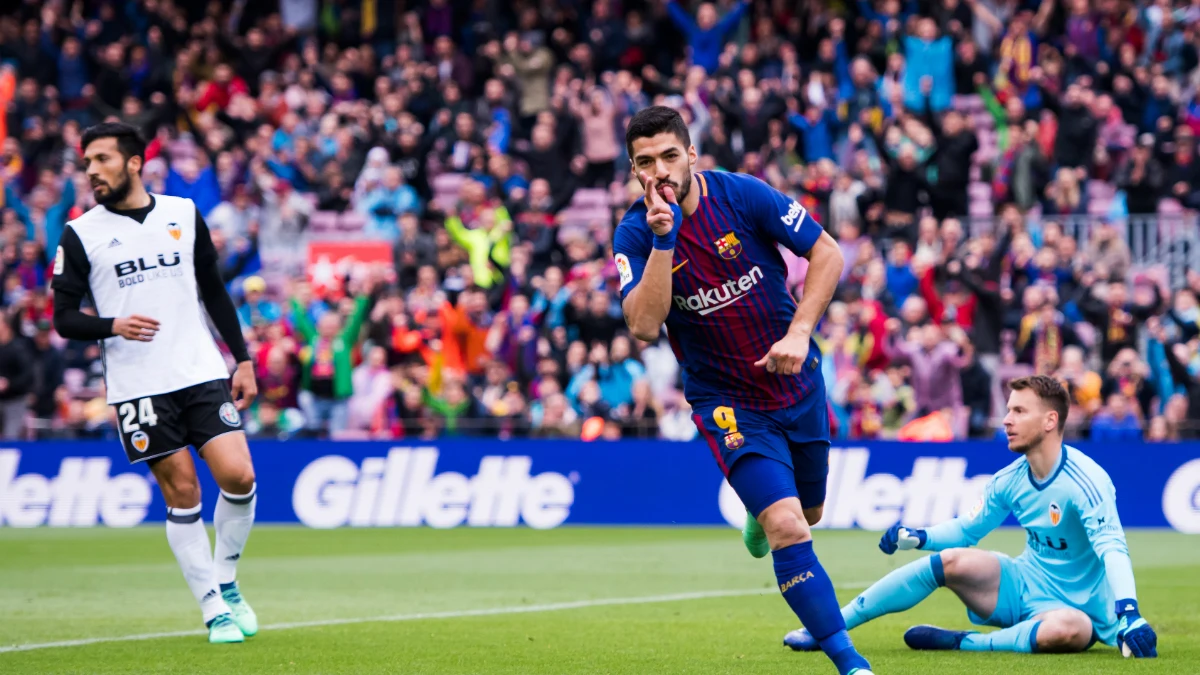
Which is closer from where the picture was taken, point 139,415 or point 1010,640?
point 1010,640

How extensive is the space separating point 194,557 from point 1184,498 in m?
11.8

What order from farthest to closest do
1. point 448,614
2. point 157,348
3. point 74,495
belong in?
point 74,495 → point 448,614 → point 157,348

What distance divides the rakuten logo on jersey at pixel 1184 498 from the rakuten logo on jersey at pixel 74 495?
11.3 meters

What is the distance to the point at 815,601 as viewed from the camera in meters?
6.66

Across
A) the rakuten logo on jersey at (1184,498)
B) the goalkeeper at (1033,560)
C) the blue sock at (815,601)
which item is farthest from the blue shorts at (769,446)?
the rakuten logo on jersey at (1184,498)

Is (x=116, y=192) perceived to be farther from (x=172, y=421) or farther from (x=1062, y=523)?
(x=1062, y=523)

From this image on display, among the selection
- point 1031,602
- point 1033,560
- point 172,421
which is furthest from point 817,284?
point 172,421

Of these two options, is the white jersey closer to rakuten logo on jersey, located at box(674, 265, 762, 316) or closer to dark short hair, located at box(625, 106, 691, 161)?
rakuten logo on jersey, located at box(674, 265, 762, 316)

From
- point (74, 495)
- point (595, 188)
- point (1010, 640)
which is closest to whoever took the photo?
point (1010, 640)

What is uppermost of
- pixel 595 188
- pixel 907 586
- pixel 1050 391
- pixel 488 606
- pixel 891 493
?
pixel 1050 391

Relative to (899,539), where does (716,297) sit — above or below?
above

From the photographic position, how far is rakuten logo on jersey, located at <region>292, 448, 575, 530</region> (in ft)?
61.7

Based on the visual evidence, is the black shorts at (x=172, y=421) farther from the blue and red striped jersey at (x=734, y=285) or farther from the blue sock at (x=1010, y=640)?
the blue sock at (x=1010, y=640)

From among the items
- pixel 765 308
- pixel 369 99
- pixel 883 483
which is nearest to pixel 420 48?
pixel 369 99
